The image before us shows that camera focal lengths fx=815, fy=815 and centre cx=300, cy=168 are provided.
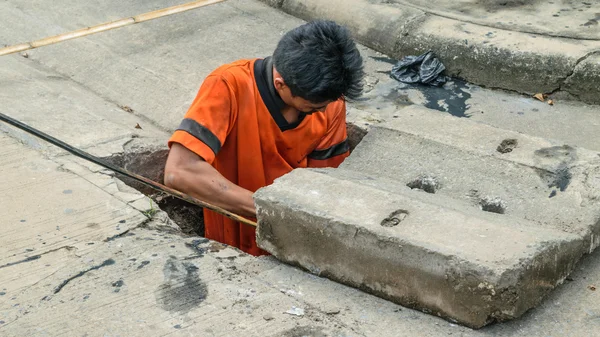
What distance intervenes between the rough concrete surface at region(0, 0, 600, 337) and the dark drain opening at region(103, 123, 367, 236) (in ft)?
0.13

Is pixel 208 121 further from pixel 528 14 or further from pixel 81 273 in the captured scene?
pixel 528 14

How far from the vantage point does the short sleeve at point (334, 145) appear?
3914 millimetres

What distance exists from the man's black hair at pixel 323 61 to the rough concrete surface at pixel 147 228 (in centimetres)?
69

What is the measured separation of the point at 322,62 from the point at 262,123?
537 millimetres

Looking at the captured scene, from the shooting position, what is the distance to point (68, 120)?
13.9 ft

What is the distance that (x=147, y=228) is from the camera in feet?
10.7

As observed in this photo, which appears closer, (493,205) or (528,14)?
(493,205)

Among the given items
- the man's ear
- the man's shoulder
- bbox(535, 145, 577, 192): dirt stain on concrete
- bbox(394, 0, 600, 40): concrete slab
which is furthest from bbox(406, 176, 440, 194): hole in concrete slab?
bbox(394, 0, 600, 40): concrete slab

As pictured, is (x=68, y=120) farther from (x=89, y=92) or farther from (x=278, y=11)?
(x=278, y=11)

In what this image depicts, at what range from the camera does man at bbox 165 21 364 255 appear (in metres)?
3.23

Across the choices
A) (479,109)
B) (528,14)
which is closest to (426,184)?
(479,109)

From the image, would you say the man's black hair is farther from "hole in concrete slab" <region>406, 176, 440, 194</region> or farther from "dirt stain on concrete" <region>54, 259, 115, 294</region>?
"dirt stain on concrete" <region>54, 259, 115, 294</region>

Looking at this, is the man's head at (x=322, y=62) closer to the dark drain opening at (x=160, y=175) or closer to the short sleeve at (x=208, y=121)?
the short sleeve at (x=208, y=121)

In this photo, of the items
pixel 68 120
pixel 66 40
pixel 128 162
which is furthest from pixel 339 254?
pixel 66 40
